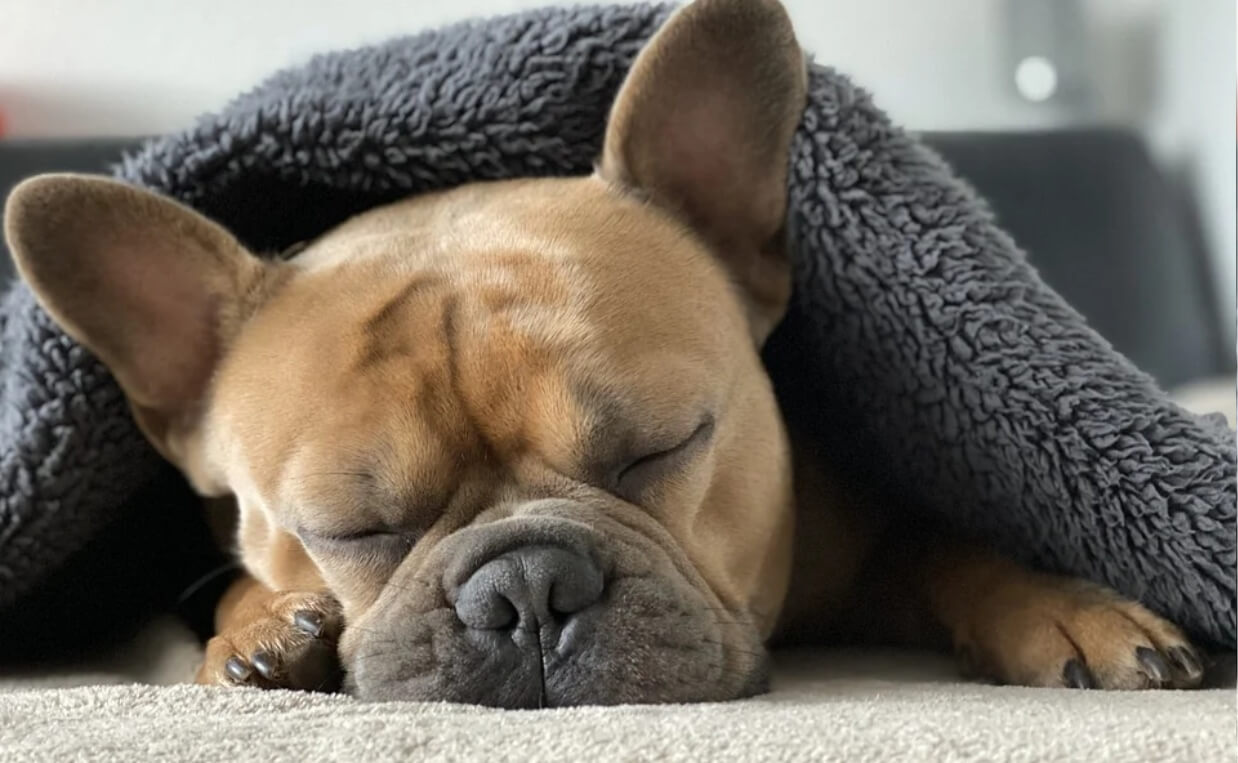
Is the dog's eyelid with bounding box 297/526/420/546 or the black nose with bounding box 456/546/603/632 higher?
the black nose with bounding box 456/546/603/632

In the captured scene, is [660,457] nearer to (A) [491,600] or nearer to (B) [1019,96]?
(A) [491,600]

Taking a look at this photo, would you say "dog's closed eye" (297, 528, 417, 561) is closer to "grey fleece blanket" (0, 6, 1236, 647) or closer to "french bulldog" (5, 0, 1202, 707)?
Answer: "french bulldog" (5, 0, 1202, 707)

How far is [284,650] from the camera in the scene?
1.06 metres

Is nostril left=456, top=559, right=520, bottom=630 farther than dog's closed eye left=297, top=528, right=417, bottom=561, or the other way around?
dog's closed eye left=297, top=528, right=417, bottom=561

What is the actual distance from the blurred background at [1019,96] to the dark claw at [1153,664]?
151 centimetres

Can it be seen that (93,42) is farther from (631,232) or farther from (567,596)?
(567,596)

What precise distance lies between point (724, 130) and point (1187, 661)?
2.17ft

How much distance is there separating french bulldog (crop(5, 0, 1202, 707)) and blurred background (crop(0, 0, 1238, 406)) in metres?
1.24

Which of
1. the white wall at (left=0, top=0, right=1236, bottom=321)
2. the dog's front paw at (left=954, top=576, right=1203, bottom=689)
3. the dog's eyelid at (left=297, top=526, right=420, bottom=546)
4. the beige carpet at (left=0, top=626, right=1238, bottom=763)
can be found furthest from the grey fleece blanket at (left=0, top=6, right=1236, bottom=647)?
the white wall at (left=0, top=0, right=1236, bottom=321)

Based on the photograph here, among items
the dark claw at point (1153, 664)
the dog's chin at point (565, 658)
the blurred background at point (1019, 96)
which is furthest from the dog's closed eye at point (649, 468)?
the blurred background at point (1019, 96)

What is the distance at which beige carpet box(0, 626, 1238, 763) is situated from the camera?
729 mm

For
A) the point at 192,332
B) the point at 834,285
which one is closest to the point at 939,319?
the point at 834,285

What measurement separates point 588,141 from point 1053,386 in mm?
565

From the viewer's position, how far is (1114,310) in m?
2.54
